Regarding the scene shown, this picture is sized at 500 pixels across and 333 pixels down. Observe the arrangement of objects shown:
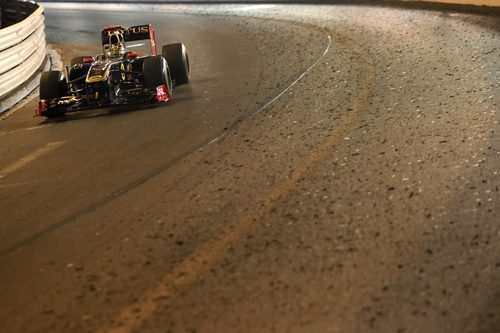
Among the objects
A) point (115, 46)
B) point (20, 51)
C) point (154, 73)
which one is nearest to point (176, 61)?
point (115, 46)

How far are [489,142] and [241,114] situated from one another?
342 cm

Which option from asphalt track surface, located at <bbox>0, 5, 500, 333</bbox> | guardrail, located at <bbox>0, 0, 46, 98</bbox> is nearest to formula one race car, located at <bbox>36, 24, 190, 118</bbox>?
asphalt track surface, located at <bbox>0, 5, 500, 333</bbox>

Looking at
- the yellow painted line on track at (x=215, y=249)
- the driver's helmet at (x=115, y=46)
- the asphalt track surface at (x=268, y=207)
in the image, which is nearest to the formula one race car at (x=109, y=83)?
the driver's helmet at (x=115, y=46)

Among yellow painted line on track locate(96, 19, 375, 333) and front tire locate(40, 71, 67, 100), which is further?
front tire locate(40, 71, 67, 100)

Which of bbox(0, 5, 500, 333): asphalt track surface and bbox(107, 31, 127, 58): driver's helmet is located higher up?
bbox(107, 31, 127, 58): driver's helmet

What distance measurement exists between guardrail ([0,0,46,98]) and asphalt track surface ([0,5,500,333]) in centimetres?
222

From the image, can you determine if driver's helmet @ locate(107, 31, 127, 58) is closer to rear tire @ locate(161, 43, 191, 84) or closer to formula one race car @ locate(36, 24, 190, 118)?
formula one race car @ locate(36, 24, 190, 118)

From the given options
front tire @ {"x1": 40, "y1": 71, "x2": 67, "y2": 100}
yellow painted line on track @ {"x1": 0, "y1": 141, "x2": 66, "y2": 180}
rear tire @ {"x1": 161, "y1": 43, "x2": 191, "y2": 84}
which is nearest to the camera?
yellow painted line on track @ {"x1": 0, "y1": 141, "x2": 66, "y2": 180}

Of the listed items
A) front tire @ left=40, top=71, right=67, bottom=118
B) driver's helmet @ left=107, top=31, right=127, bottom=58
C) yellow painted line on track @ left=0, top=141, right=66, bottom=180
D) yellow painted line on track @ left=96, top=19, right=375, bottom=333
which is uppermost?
driver's helmet @ left=107, top=31, right=127, bottom=58

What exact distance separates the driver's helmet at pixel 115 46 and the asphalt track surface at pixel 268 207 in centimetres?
104

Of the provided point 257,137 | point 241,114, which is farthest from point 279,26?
point 257,137

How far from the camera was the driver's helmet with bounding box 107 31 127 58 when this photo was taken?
11734 mm

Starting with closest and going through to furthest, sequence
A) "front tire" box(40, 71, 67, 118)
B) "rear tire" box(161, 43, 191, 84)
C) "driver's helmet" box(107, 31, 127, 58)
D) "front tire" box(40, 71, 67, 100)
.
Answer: "front tire" box(40, 71, 67, 118)
"front tire" box(40, 71, 67, 100)
"driver's helmet" box(107, 31, 127, 58)
"rear tire" box(161, 43, 191, 84)

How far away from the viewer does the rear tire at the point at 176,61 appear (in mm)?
12297
